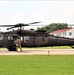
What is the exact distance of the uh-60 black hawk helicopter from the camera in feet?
114

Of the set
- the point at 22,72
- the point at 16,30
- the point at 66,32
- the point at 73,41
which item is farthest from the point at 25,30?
the point at 66,32

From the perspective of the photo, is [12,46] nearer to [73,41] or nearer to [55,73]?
[73,41]

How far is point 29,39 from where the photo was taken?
35531mm

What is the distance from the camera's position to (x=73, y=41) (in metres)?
36.2

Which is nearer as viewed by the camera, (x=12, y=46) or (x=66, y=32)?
(x=12, y=46)

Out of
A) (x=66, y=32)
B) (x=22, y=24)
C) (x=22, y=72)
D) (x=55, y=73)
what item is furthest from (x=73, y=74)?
(x=66, y=32)

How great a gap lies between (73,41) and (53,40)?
2.55m

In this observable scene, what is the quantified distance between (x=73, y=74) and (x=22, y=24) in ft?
68.6

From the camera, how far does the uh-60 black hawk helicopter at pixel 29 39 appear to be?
34844 mm

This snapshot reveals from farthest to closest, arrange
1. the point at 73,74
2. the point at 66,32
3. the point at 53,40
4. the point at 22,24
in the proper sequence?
the point at 66,32 → the point at 53,40 → the point at 22,24 → the point at 73,74

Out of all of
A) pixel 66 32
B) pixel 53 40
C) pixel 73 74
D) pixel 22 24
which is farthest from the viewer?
pixel 66 32

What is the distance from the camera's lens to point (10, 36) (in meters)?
34.9

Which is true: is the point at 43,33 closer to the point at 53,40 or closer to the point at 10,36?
the point at 53,40

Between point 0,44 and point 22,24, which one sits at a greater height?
point 22,24
